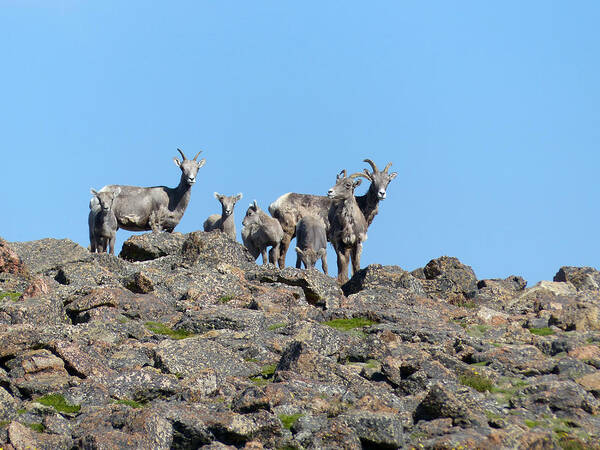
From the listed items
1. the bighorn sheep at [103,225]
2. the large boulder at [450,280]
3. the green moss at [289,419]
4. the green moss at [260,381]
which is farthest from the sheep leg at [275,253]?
the green moss at [289,419]

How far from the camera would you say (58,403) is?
54.3 ft

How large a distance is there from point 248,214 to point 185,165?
3683 millimetres

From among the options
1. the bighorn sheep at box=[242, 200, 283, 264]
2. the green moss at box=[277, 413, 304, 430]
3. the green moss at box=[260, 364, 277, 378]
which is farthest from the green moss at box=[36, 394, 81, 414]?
the bighorn sheep at box=[242, 200, 283, 264]

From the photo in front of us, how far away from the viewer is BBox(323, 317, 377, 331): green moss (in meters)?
23.1

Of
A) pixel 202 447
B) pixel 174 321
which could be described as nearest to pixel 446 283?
pixel 174 321

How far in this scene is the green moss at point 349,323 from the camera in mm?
23062

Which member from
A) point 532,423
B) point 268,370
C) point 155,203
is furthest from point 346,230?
point 532,423

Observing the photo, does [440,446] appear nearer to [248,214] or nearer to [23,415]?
[23,415]

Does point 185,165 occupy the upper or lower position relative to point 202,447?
upper

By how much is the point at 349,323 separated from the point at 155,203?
1849 cm

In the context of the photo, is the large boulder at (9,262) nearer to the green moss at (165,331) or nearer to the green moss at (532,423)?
the green moss at (165,331)

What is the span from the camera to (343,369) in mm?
17766

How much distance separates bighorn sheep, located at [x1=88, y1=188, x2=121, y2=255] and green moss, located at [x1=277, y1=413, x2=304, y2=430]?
2145 centimetres

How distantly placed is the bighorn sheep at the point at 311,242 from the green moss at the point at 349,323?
460 inches
